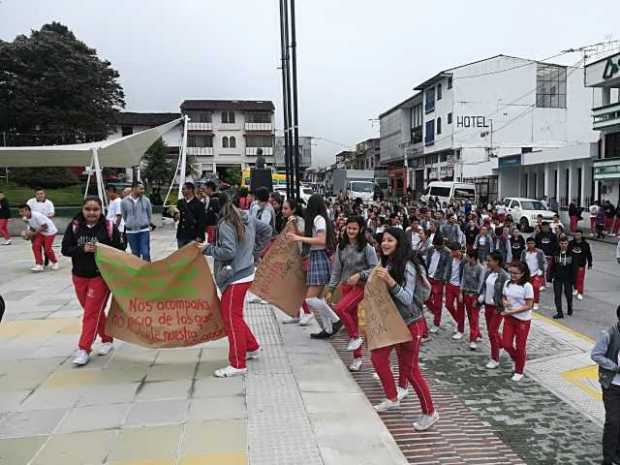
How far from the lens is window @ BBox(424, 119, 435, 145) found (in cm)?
4925

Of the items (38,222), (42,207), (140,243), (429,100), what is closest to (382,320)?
(140,243)

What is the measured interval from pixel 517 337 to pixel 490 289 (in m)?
0.65

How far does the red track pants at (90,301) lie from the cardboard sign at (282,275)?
178 cm

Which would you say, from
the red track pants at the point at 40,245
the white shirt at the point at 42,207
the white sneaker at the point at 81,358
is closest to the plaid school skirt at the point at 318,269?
the white sneaker at the point at 81,358

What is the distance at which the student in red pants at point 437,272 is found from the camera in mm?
7766

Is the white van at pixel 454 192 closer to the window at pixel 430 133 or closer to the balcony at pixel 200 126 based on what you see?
the window at pixel 430 133

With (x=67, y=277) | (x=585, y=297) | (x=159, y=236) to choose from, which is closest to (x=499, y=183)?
(x=159, y=236)

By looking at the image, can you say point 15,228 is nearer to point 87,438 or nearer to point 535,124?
point 87,438

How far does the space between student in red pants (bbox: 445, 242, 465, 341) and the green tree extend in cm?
3632

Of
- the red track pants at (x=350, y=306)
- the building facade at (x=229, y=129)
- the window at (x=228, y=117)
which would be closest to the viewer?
the red track pants at (x=350, y=306)

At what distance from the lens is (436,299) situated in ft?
26.1

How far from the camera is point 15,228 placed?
20.0m

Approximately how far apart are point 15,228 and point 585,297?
18392 millimetres

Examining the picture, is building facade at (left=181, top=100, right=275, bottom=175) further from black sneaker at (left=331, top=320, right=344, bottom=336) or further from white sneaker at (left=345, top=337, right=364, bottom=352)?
white sneaker at (left=345, top=337, right=364, bottom=352)
